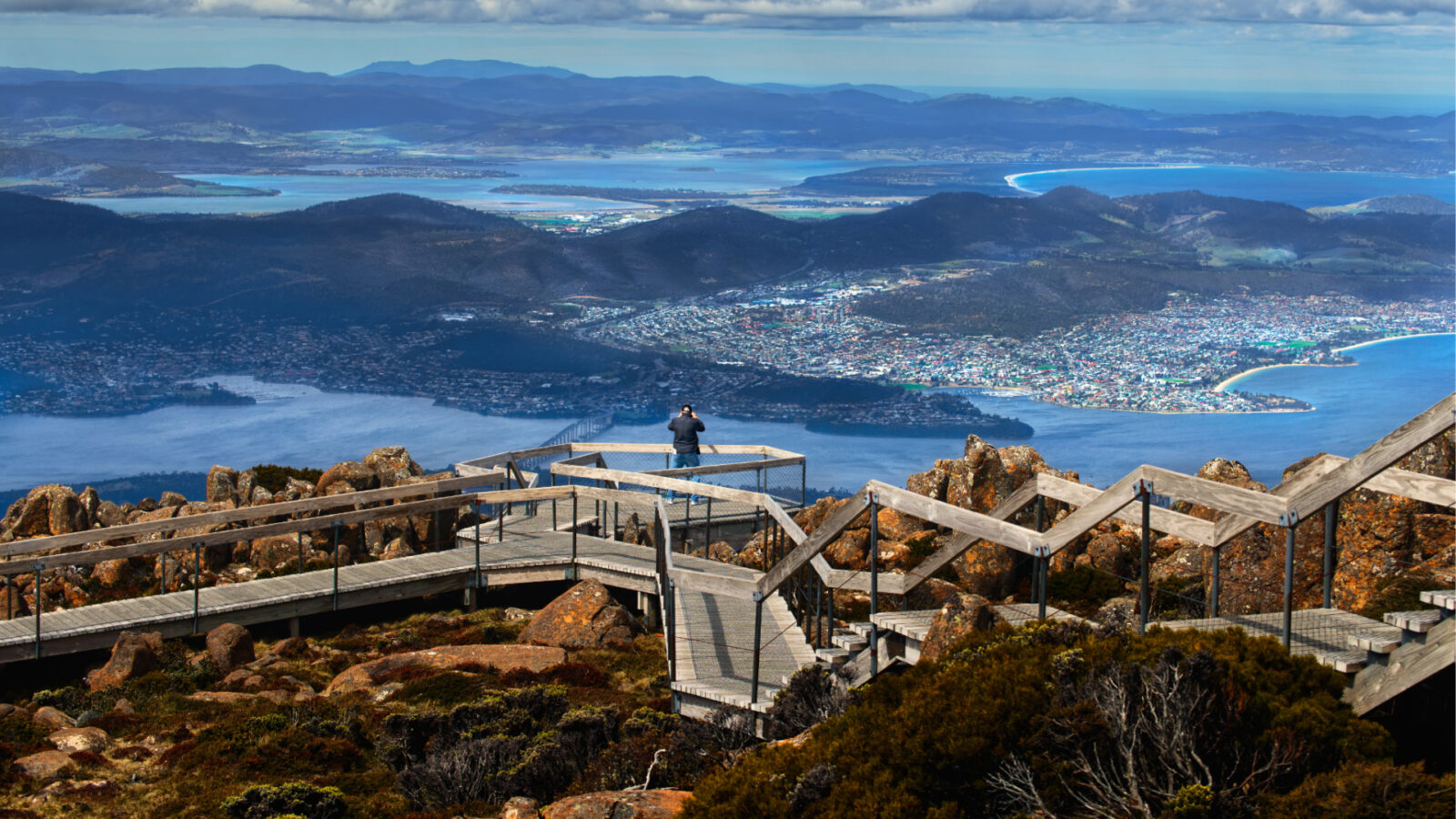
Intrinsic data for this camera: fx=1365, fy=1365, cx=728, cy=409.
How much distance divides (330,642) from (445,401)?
418 ft

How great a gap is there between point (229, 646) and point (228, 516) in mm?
2564

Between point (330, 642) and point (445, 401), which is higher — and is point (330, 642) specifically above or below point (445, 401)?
above

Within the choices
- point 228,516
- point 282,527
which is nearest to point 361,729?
point 282,527

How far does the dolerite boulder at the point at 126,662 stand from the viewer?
13.2 meters

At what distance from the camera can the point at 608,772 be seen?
9.75m

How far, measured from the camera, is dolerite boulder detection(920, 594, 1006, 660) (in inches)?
351

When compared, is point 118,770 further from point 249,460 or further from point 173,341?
point 173,341

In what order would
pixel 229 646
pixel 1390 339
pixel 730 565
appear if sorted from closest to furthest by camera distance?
1. pixel 229 646
2. pixel 730 565
3. pixel 1390 339

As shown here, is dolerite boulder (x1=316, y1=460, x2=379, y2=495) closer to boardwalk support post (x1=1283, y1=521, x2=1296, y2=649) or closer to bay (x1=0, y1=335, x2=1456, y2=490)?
boardwalk support post (x1=1283, y1=521, x2=1296, y2=649)

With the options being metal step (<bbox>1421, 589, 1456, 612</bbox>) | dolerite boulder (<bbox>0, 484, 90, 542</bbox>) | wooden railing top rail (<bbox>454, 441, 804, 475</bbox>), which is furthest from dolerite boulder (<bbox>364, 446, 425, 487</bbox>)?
metal step (<bbox>1421, 589, 1456, 612</bbox>)

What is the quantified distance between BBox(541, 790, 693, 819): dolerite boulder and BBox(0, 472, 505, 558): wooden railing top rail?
331 inches

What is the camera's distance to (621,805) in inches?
332

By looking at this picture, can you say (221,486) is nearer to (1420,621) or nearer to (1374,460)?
(1374,460)

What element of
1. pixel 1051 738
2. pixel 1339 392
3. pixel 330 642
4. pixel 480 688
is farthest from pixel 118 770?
pixel 1339 392
